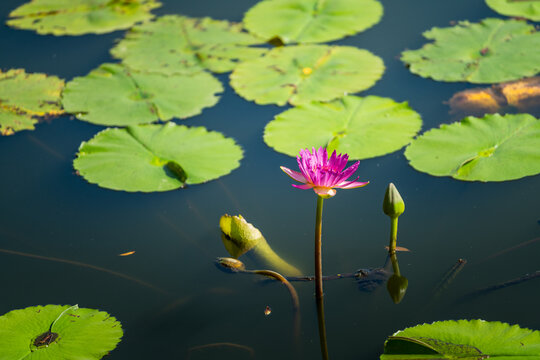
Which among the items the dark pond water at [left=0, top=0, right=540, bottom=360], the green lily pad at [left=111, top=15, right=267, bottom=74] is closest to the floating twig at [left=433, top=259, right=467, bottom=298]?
the dark pond water at [left=0, top=0, right=540, bottom=360]

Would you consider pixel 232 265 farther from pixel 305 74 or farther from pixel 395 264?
pixel 305 74

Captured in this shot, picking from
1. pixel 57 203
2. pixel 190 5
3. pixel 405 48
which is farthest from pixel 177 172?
pixel 190 5

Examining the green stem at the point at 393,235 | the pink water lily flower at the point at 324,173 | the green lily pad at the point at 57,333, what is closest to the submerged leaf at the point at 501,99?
the green stem at the point at 393,235

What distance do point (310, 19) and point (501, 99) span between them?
197cm

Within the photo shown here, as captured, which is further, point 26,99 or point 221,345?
point 26,99

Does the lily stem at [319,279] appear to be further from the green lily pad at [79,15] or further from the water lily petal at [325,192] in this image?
the green lily pad at [79,15]

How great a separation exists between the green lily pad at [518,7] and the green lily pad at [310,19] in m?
1.03

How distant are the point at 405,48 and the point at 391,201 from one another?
2410 mm

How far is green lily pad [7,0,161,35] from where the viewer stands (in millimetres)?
5359

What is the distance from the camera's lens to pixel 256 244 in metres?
2.95

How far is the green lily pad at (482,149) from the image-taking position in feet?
10.4

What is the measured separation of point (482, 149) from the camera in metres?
3.32

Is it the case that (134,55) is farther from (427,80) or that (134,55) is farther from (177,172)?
(427,80)

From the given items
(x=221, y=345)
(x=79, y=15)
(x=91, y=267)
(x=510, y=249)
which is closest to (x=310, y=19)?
(x=79, y=15)
